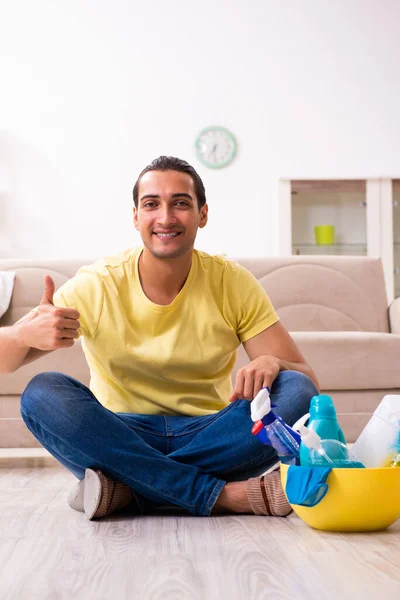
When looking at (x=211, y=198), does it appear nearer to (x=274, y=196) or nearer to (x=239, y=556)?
(x=274, y=196)

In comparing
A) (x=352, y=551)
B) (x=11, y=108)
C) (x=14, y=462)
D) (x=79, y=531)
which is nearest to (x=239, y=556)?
(x=352, y=551)

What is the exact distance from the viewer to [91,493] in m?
1.53

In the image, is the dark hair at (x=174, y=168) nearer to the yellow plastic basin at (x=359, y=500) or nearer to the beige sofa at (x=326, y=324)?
the yellow plastic basin at (x=359, y=500)

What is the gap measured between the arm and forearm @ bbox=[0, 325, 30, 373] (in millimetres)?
426

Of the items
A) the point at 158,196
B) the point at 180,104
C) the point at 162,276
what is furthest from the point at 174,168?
the point at 180,104

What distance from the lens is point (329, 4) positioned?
5.73 metres

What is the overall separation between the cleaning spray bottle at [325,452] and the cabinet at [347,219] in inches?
155

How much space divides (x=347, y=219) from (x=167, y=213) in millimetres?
3742

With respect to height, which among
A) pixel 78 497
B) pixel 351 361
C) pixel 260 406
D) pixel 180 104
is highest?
pixel 180 104

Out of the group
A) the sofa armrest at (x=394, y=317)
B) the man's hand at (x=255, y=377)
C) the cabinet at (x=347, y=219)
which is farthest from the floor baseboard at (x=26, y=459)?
the cabinet at (x=347, y=219)

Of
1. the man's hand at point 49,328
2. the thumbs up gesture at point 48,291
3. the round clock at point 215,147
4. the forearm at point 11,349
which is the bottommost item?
the forearm at point 11,349

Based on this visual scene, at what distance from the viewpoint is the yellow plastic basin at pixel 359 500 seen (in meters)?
1.32

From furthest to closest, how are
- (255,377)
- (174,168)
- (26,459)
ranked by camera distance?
1. (26,459)
2. (174,168)
3. (255,377)

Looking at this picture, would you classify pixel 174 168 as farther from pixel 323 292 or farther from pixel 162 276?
pixel 323 292
